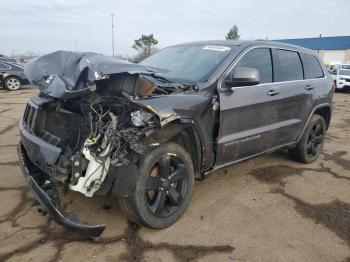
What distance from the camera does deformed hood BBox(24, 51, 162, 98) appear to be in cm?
316

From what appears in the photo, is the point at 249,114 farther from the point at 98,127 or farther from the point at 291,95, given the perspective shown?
the point at 98,127

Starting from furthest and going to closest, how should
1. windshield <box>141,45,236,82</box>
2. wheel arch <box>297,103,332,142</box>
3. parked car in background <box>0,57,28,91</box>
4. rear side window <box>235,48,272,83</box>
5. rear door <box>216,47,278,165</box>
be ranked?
parked car in background <box>0,57,28,91</box>, wheel arch <box>297,103,332,142</box>, rear side window <box>235,48,272,83</box>, windshield <box>141,45,236,82</box>, rear door <box>216,47,278,165</box>

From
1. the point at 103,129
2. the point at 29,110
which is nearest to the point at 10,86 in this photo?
→ the point at 29,110

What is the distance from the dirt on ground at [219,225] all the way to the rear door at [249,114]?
→ 558 millimetres

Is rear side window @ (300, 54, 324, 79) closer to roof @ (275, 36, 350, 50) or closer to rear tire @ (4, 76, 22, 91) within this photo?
rear tire @ (4, 76, 22, 91)

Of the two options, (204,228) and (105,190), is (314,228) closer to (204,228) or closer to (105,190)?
(204,228)

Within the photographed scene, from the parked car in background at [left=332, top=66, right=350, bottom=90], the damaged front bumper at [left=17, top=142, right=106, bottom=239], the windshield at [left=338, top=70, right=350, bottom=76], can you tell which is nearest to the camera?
the damaged front bumper at [left=17, top=142, right=106, bottom=239]

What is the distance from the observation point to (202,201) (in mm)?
4203

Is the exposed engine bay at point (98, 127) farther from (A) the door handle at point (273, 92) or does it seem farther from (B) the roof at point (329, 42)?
(B) the roof at point (329, 42)

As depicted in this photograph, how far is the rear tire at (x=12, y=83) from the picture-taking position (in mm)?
16938

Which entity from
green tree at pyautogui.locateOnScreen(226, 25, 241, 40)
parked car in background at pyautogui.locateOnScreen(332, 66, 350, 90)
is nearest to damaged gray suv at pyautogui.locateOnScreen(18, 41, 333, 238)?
parked car in background at pyautogui.locateOnScreen(332, 66, 350, 90)

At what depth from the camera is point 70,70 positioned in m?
3.31

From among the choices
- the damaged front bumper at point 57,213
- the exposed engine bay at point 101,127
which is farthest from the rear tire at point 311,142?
the damaged front bumper at point 57,213

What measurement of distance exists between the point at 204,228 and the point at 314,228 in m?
1.10
